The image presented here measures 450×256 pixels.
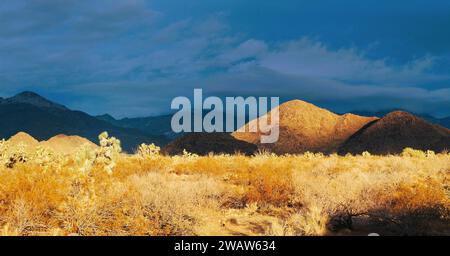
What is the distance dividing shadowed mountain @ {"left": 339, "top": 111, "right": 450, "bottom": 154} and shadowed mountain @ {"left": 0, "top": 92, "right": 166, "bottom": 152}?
2730 inches

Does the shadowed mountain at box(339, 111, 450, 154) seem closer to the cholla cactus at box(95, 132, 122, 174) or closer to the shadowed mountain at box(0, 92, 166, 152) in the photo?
the cholla cactus at box(95, 132, 122, 174)

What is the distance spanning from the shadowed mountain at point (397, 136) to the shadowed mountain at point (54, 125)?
69331 millimetres

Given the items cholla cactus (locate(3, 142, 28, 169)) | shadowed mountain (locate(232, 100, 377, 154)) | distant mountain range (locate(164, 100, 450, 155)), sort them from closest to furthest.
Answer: cholla cactus (locate(3, 142, 28, 169))
distant mountain range (locate(164, 100, 450, 155))
shadowed mountain (locate(232, 100, 377, 154))

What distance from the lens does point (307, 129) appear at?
6438 centimetres

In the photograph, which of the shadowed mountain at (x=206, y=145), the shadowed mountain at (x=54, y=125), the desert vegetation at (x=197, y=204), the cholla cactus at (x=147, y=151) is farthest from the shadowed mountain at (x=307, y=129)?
the shadowed mountain at (x=54, y=125)

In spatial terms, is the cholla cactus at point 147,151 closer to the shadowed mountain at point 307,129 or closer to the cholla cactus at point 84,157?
the cholla cactus at point 84,157

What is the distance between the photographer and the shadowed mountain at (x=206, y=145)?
48.9 m

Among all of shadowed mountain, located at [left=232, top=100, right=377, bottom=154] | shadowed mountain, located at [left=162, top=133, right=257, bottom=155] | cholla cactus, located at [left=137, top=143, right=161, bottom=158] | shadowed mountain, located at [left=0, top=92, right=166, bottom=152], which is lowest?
cholla cactus, located at [left=137, top=143, right=161, bottom=158]

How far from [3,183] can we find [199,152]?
127 feet

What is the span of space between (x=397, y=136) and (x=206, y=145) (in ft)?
77.0

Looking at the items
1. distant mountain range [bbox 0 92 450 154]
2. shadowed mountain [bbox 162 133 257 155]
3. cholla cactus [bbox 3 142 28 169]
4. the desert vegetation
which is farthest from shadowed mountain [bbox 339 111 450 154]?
cholla cactus [bbox 3 142 28 169]

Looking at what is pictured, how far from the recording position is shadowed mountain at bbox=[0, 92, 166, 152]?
13162cm

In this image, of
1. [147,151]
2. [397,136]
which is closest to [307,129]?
[397,136]
